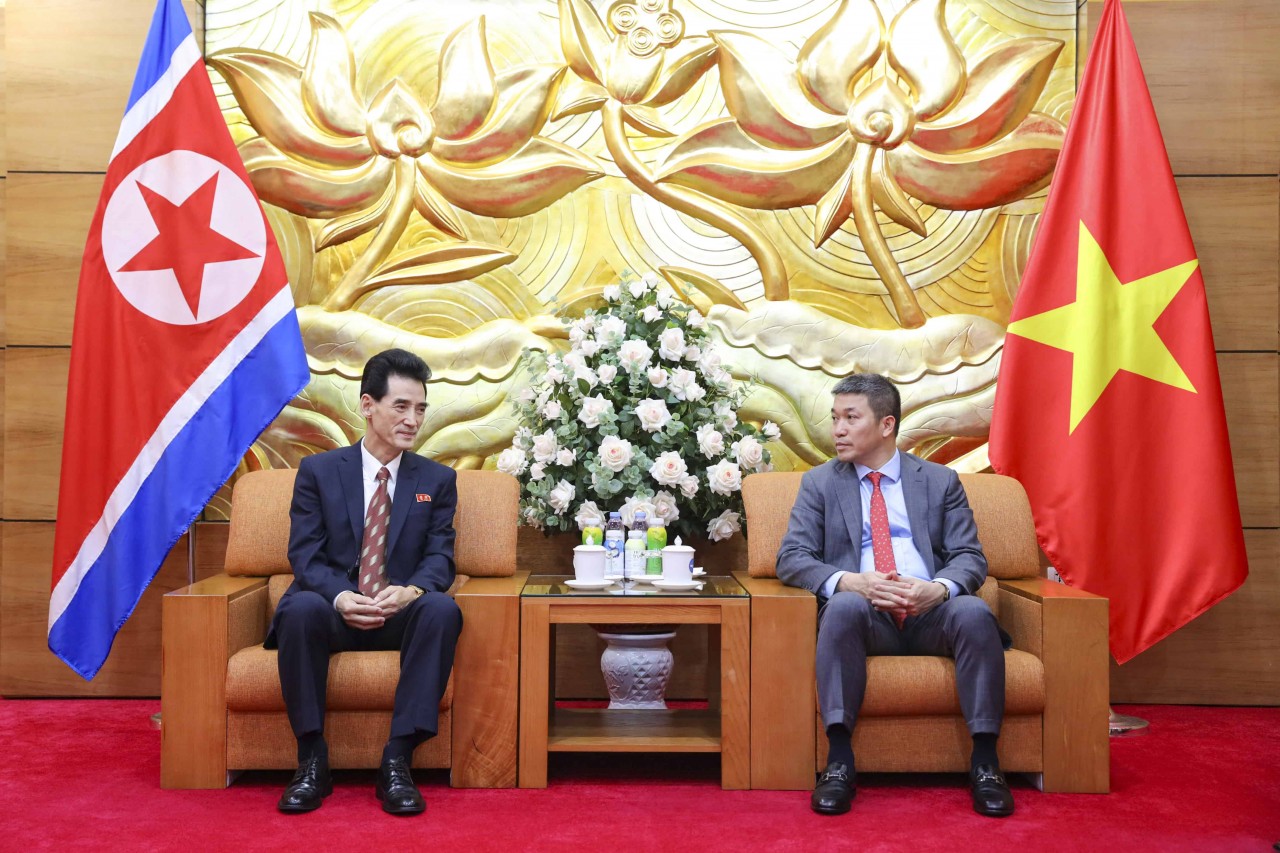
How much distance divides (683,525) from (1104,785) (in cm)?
148

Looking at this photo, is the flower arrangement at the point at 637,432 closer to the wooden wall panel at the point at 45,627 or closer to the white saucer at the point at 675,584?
the white saucer at the point at 675,584

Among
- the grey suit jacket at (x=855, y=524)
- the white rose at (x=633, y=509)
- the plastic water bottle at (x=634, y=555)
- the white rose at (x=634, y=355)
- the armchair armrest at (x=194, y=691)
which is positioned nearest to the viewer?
the armchair armrest at (x=194, y=691)

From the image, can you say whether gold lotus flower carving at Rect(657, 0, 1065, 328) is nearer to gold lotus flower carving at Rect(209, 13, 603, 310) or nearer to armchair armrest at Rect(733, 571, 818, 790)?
gold lotus flower carving at Rect(209, 13, 603, 310)

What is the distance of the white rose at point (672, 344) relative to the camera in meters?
3.65

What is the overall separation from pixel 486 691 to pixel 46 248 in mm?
2558

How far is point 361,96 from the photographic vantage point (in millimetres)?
4359

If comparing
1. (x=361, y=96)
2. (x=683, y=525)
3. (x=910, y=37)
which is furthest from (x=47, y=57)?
(x=910, y=37)

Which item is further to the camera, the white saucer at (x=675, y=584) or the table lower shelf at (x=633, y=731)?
the white saucer at (x=675, y=584)

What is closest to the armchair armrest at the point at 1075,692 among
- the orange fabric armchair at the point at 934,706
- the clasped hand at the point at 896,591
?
the orange fabric armchair at the point at 934,706

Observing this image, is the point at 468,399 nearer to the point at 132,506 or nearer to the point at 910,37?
the point at 132,506

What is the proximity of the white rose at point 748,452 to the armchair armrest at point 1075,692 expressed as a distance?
3.39 feet

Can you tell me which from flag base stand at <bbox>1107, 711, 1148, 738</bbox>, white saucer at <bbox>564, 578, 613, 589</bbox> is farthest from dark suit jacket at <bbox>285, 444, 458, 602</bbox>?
flag base stand at <bbox>1107, 711, 1148, 738</bbox>

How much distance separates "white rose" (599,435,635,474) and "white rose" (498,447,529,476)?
315mm

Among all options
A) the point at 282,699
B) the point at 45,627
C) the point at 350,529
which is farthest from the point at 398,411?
the point at 45,627
